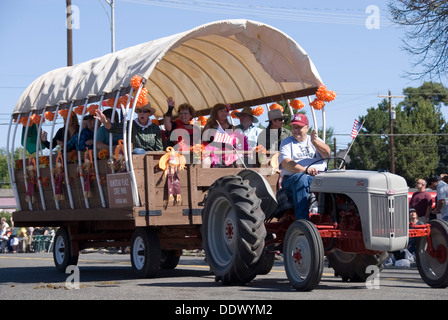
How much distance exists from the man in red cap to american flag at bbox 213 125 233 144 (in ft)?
8.45

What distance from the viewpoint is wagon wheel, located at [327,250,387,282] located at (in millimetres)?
11180

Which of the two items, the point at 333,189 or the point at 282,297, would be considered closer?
the point at 282,297

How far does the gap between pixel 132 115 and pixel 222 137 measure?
174 centimetres

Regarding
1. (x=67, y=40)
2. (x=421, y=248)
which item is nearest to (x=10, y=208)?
(x=67, y=40)

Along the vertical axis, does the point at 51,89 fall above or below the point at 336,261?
above

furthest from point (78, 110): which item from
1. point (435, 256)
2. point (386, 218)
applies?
point (435, 256)

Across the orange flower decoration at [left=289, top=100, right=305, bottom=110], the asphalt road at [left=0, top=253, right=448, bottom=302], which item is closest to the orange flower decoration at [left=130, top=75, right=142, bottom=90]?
the asphalt road at [left=0, top=253, right=448, bottom=302]

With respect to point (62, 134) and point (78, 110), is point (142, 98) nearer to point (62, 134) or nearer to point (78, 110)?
point (78, 110)

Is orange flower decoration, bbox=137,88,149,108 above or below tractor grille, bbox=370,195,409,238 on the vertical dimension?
above

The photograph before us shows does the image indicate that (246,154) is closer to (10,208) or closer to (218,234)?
(218,234)

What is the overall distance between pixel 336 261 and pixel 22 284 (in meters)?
4.42

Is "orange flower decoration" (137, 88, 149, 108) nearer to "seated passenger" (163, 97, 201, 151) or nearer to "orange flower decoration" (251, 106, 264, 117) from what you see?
"seated passenger" (163, 97, 201, 151)

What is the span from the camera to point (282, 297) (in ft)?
30.3

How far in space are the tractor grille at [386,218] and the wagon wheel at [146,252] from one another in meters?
4.17
